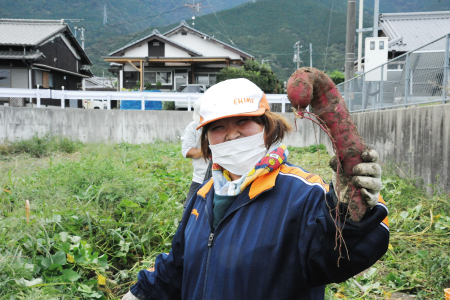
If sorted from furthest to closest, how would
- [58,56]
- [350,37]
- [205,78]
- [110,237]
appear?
[58,56] → [205,78] → [350,37] → [110,237]

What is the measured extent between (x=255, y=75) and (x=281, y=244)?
25.2 m

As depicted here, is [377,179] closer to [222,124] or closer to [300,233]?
[300,233]

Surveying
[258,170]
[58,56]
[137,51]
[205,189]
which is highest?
[137,51]

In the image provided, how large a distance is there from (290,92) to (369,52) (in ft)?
40.7

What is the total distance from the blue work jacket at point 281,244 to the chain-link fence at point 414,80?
5.14 metres

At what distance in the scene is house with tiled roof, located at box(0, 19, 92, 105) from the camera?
90.6 feet

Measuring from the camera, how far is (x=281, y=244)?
1.49m

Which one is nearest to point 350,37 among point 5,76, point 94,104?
point 94,104

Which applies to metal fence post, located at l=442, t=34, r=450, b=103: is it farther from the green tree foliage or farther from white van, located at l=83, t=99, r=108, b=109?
white van, located at l=83, t=99, r=108, b=109

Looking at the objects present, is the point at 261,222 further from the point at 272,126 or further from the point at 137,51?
the point at 137,51

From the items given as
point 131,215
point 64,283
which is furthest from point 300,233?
point 131,215

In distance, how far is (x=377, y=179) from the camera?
4.11 feet

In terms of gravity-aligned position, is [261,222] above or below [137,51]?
below

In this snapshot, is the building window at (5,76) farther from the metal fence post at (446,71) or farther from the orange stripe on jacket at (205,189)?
the orange stripe on jacket at (205,189)
